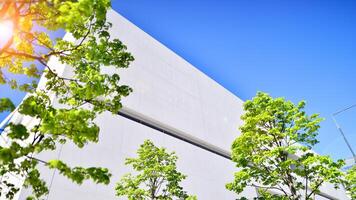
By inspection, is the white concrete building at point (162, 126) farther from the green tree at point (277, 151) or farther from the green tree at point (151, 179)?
the green tree at point (277, 151)

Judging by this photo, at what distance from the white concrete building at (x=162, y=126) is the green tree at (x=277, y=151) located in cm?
538

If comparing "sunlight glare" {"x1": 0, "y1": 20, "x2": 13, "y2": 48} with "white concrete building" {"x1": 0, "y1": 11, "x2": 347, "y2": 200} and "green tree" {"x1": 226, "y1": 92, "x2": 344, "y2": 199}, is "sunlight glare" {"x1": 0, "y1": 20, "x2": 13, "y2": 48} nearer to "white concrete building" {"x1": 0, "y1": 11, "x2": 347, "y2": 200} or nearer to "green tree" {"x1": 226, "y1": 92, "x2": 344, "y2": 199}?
"white concrete building" {"x1": 0, "y1": 11, "x2": 347, "y2": 200}

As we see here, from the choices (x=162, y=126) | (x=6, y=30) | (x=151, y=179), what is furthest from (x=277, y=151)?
(x=6, y=30)

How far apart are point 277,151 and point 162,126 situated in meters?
8.52

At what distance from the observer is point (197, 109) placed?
20.3 m

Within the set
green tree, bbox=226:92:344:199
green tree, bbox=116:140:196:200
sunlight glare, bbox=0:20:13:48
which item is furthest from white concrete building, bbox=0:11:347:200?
sunlight glare, bbox=0:20:13:48

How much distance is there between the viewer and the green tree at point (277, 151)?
31.4 ft

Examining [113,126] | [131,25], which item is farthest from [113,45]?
[131,25]

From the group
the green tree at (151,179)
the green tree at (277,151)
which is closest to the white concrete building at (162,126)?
the green tree at (151,179)

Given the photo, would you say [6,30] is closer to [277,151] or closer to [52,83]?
[52,83]

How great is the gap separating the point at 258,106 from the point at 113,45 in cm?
918

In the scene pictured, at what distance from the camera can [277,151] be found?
984 centimetres

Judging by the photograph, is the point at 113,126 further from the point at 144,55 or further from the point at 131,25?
the point at 131,25

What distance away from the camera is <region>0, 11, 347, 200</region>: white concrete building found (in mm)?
10883
